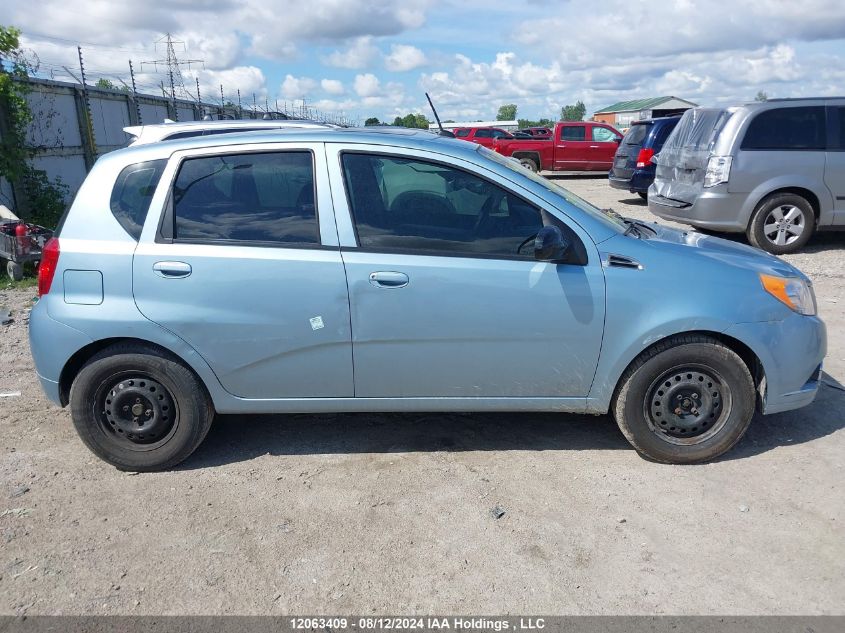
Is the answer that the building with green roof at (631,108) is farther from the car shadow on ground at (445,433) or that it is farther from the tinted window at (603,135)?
the car shadow on ground at (445,433)

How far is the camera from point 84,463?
398cm

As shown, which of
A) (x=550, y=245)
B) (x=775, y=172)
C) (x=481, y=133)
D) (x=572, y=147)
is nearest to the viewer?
(x=550, y=245)

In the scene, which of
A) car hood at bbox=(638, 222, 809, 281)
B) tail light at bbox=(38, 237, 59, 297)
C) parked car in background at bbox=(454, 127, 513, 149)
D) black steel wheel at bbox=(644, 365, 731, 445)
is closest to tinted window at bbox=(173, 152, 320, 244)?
tail light at bbox=(38, 237, 59, 297)

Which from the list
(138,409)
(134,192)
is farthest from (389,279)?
(138,409)

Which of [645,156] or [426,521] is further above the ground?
[645,156]

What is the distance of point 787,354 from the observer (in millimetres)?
3727

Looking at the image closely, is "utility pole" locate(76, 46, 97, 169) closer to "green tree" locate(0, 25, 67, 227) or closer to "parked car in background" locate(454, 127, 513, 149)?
"green tree" locate(0, 25, 67, 227)

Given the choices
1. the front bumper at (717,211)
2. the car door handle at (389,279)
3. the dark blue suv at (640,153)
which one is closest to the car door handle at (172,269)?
the car door handle at (389,279)

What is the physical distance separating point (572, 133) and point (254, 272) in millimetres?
21419

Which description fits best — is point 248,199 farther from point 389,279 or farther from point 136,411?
point 136,411

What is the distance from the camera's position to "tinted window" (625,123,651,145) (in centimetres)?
1490

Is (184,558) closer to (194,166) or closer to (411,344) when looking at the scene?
(411,344)

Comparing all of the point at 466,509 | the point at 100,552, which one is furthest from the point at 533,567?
the point at 100,552

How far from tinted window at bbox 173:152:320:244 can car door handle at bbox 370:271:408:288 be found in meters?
0.39
